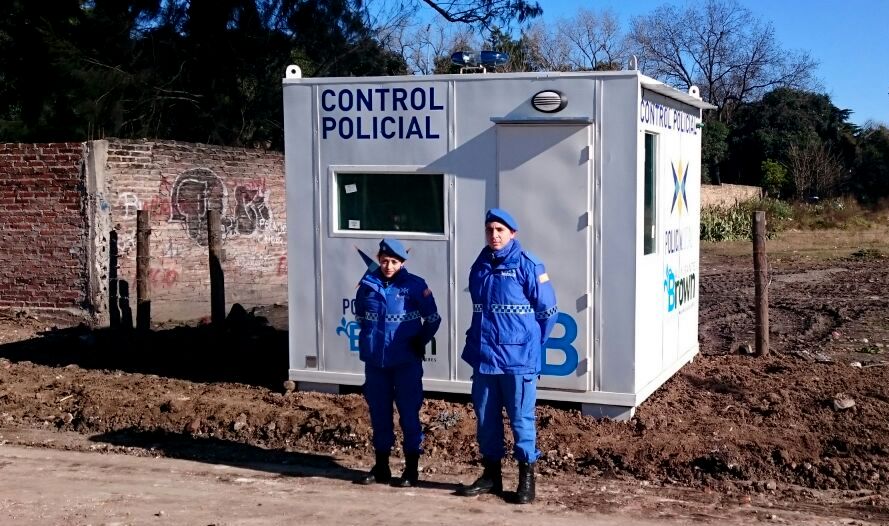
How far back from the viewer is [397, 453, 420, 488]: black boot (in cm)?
687

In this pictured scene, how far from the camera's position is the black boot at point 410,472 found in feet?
22.5

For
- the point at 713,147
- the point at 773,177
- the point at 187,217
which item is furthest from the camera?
the point at 773,177

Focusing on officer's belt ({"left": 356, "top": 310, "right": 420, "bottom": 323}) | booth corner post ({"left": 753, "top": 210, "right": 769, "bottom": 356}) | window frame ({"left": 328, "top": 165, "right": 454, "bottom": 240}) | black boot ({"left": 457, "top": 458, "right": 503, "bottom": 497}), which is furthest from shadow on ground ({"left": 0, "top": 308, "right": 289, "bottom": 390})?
booth corner post ({"left": 753, "top": 210, "right": 769, "bottom": 356})

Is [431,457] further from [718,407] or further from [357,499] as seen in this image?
[718,407]

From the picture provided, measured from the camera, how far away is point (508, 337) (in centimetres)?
633

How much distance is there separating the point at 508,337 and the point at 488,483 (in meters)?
1.00

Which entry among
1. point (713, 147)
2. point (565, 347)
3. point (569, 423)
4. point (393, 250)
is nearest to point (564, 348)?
point (565, 347)

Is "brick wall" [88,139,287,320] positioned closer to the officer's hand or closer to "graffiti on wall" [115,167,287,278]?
"graffiti on wall" [115,167,287,278]

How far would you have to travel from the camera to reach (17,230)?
1416 centimetres

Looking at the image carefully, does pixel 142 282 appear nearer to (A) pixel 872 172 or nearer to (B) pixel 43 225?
(B) pixel 43 225

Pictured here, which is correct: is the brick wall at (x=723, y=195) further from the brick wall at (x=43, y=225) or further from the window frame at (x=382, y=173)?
the window frame at (x=382, y=173)

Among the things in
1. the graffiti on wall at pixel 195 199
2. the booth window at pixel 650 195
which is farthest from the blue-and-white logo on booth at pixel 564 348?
the graffiti on wall at pixel 195 199

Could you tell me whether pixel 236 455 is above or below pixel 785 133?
below

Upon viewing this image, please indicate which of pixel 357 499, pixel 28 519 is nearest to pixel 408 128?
pixel 357 499
